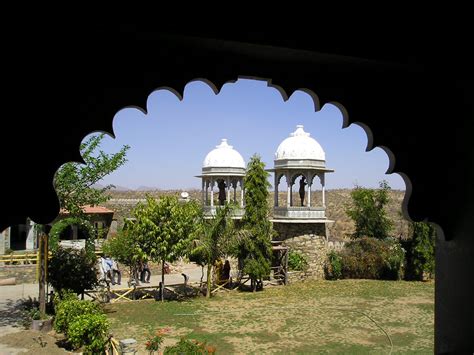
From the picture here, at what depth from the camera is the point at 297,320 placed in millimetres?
11984

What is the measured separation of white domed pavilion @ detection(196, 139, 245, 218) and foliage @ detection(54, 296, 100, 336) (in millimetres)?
10249

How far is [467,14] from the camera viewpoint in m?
2.14

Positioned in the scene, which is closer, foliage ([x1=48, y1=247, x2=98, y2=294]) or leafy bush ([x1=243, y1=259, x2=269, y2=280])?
foliage ([x1=48, y1=247, x2=98, y2=294])

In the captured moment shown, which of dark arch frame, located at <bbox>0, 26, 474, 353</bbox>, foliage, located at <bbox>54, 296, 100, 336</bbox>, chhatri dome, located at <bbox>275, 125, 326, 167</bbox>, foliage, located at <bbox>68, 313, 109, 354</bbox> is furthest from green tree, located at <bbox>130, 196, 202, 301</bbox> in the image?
dark arch frame, located at <bbox>0, 26, 474, 353</bbox>

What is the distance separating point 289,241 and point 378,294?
3.95 metres

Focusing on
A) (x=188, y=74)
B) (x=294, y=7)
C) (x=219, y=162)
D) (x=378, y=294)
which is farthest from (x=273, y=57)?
(x=219, y=162)

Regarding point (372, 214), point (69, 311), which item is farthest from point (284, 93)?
point (372, 214)

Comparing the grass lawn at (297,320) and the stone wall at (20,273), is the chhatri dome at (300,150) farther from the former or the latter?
the stone wall at (20,273)

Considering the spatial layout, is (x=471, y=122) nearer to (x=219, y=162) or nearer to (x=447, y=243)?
(x=447, y=243)

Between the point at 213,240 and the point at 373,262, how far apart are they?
7148 mm

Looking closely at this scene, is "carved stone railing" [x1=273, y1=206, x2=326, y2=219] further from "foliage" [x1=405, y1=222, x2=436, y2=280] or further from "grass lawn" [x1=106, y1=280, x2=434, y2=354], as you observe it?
"foliage" [x1=405, y1=222, x2=436, y2=280]

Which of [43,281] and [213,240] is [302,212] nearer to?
[213,240]

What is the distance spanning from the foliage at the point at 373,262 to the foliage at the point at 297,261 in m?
1.68

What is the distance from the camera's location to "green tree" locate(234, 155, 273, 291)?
15570 millimetres
